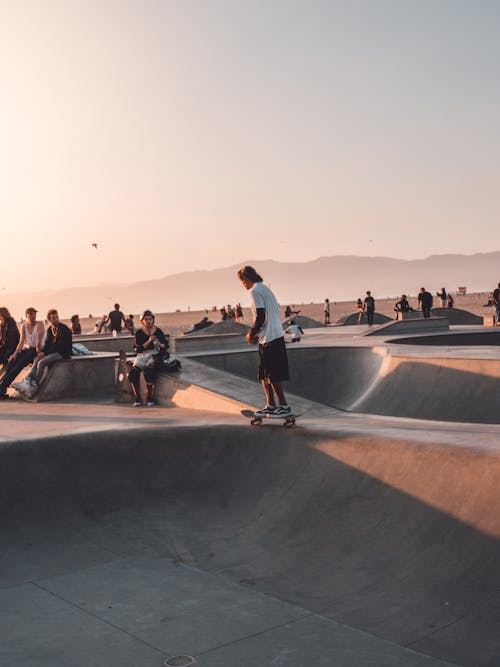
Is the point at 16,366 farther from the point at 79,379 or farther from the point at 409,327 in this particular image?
the point at 409,327

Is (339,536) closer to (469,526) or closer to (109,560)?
(469,526)

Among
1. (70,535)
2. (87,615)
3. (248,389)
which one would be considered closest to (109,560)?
(70,535)

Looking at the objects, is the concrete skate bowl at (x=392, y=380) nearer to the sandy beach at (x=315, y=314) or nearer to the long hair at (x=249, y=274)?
the long hair at (x=249, y=274)

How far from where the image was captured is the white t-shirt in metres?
→ 8.24

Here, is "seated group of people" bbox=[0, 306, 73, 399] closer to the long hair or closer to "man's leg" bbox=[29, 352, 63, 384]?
"man's leg" bbox=[29, 352, 63, 384]

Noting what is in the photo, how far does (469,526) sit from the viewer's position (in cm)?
562

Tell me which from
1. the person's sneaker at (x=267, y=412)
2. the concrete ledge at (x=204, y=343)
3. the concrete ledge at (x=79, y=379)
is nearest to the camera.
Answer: the person's sneaker at (x=267, y=412)

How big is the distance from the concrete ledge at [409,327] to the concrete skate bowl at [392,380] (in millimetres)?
7950

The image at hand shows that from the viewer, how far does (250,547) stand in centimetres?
658

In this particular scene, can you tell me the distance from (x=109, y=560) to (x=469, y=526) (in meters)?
3.12

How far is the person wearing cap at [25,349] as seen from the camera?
44.6 ft

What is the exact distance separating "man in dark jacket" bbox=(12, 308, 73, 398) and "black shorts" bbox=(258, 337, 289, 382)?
6.06 meters

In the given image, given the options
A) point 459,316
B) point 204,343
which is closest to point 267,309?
point 204,343

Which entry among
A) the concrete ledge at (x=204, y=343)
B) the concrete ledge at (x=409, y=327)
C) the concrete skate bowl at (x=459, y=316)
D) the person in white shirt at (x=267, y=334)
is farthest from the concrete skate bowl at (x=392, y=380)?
the concrete skate bowl at (x=459, y=316)
